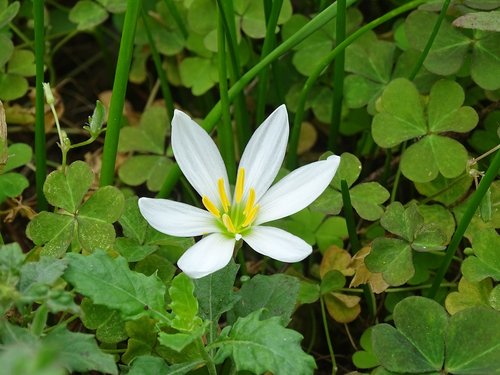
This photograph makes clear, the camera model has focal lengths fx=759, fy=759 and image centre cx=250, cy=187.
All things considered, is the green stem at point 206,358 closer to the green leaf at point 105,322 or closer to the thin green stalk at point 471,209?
the green leaf at point 105,322

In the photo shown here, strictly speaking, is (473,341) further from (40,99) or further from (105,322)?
(40,99)

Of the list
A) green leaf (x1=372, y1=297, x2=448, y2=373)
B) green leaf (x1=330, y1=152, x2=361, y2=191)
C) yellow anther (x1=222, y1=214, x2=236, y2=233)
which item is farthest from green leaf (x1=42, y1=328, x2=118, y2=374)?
green leaf (x1=330, y1=152, x2=361, y2=191)

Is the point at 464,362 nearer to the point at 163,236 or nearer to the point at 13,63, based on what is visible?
the point at 163,236

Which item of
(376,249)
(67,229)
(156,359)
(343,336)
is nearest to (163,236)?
(67,229)

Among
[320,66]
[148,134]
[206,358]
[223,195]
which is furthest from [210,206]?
[148,134]

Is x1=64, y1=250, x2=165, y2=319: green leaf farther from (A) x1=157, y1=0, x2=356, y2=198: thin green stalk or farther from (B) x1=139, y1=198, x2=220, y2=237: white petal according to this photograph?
(A) x1=157, y1=0, x2=356, y2=198: thin green stalk
